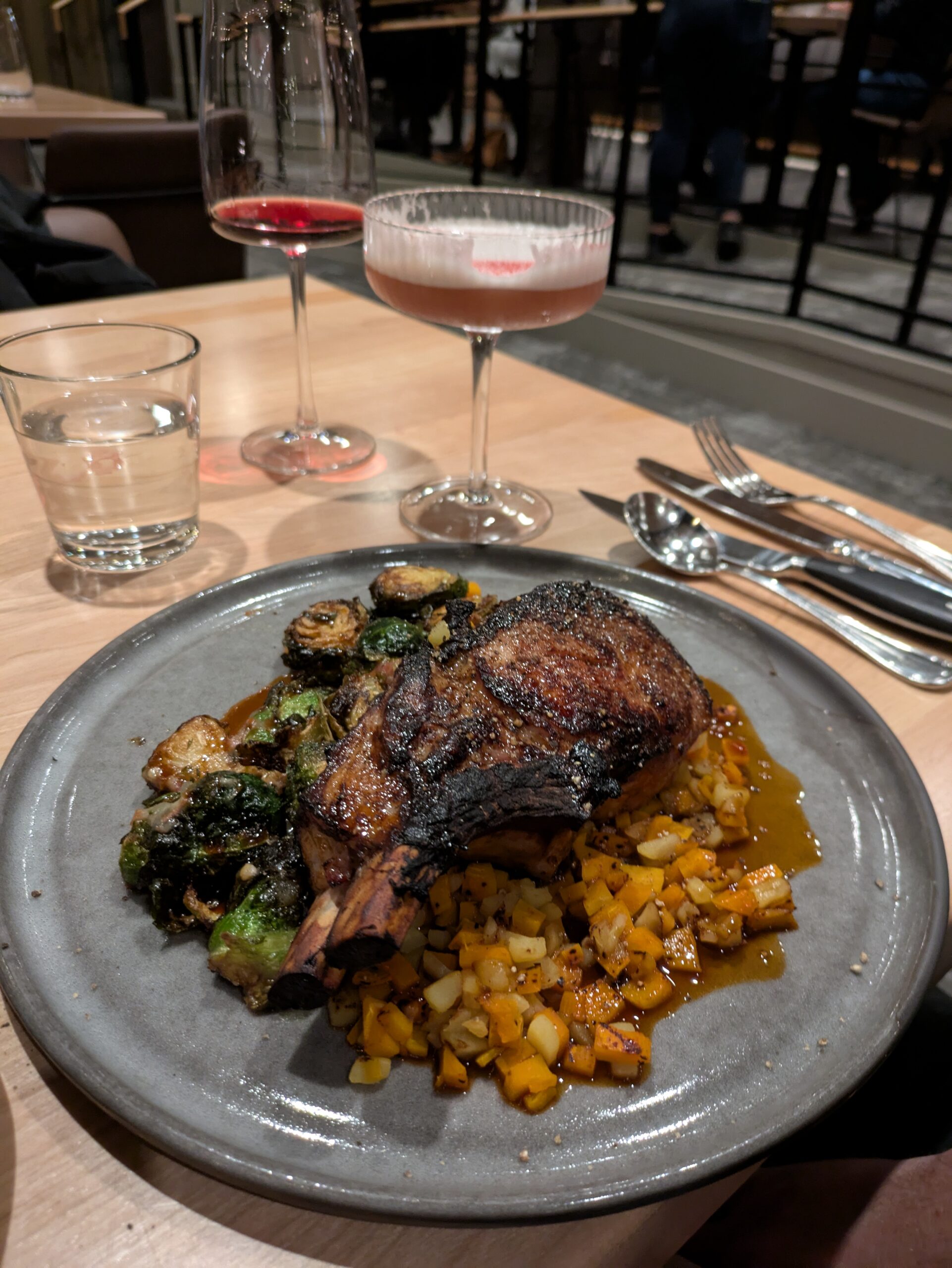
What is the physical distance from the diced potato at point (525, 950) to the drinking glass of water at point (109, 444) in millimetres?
1062

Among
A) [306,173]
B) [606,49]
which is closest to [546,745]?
[306,173]

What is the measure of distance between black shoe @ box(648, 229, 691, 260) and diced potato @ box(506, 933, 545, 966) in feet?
24.3

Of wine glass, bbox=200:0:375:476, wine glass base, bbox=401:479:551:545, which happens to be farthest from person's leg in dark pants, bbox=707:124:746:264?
wine glass base, bbox=401:479:551:545

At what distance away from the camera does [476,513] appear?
1.86 metres

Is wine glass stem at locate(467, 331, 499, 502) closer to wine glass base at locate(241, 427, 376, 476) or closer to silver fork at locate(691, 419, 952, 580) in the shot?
wine glass base at locate(241, 427, 376, 476)

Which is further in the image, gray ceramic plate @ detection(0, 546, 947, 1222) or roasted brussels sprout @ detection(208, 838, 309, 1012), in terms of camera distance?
roasted brussels sprout @ detection(208, 838, 309, 1012)

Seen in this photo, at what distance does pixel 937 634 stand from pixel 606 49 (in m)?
6.93

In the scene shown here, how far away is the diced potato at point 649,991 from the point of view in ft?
3.07

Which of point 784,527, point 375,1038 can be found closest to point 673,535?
point 784,527

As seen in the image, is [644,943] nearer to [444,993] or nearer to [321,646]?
[444,993]

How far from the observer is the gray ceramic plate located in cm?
75

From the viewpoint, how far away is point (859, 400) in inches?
225

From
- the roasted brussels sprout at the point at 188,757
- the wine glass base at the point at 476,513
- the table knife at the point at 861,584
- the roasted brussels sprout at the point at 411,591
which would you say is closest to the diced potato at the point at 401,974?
the roasted brussels sprout at the point at 188,757

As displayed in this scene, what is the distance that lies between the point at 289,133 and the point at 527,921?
1647 mm
